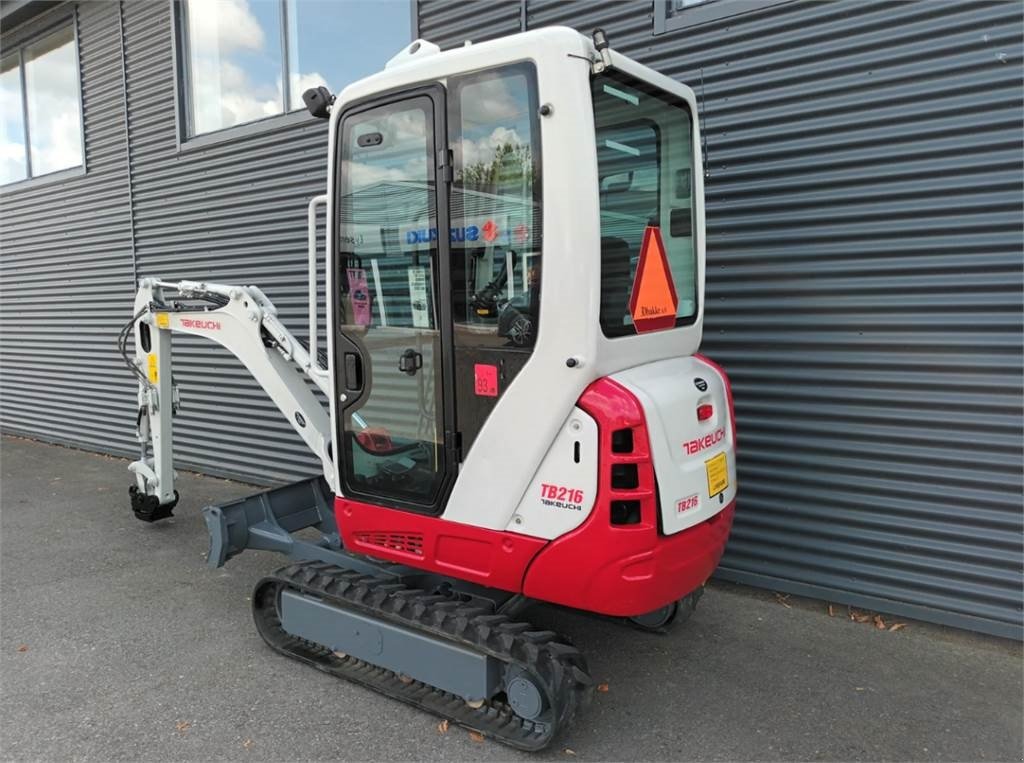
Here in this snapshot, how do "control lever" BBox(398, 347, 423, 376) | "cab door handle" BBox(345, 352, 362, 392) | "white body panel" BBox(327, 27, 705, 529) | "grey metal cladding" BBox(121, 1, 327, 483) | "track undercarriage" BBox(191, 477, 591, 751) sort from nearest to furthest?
"white body panel" BBox(327, 27, 705, 529) < "track undercarriage" BBox(191, 477, 591, 751) < "control lever" BBox(398, 347, 423, 376) < "cab door handle" BBox(345, 352, 362, 392) < "grey metal cladding" BBox(121, 1, 327, 483)

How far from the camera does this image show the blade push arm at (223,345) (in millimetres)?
4191

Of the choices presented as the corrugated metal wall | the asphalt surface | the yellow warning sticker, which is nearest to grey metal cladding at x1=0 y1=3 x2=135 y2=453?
the asphalt surface

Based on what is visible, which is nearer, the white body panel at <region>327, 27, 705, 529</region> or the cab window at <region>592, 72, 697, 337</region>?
the white body panel at <region>327, 27, 705, 529</region>

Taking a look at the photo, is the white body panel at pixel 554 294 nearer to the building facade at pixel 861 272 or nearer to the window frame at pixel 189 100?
the building facade at pixel 861 272

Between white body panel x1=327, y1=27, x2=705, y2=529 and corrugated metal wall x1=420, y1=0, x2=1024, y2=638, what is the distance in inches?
65.3

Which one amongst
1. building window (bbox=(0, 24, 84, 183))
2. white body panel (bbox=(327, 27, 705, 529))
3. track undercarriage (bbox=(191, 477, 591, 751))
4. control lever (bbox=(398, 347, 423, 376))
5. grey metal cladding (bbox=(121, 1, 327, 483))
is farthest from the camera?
building window (bbox=(0, 24, 84, 183))

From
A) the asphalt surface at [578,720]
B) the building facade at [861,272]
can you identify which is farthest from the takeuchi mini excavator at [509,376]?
the building facade at [861,272]

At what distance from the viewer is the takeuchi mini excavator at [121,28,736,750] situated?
268 cm

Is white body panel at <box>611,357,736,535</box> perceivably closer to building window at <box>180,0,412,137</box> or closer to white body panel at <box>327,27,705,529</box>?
white body panel at <box>327,27,705,529</box>

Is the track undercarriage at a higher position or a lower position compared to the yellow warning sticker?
lower

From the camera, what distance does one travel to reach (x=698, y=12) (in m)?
4.44

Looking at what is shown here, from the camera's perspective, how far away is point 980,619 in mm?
3812

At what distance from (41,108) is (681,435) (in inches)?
426

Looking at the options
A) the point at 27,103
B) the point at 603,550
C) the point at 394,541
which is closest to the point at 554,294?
the point at 603,550
